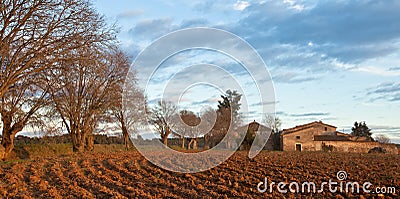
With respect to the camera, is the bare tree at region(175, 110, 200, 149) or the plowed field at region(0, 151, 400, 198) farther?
the bare tree at region(175, 110, 200, 149)

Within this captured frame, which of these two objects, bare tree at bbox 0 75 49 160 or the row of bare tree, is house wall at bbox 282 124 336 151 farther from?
bare tree at bbox 0 75 49 160

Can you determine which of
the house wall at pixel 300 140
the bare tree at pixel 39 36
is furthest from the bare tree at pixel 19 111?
the house wall at pixel 300 140

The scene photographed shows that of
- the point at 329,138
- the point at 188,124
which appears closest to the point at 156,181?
the point at 188,124

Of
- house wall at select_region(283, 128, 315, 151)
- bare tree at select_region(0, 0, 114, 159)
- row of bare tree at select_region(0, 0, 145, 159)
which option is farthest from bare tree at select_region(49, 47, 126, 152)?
house wall at select_region(283, 128, 315, 151)

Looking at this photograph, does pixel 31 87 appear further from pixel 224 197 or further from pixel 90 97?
pixel 224 197

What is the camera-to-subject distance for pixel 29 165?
687 inches

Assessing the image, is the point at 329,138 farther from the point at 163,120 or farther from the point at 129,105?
the point at 163,120

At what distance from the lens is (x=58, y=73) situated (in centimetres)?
2642

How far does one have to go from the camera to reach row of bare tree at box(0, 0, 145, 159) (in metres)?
17.9

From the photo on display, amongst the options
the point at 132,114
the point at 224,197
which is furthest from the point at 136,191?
the point at 132,114

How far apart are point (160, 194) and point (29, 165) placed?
9.19m

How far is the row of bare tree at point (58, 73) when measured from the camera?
17938 millimetres

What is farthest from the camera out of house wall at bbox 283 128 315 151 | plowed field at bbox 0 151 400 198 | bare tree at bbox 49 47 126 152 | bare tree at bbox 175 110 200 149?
house wall at bbox 283 128 315 151

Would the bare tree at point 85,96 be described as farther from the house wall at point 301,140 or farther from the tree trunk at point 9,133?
the house wall at point 301,140
